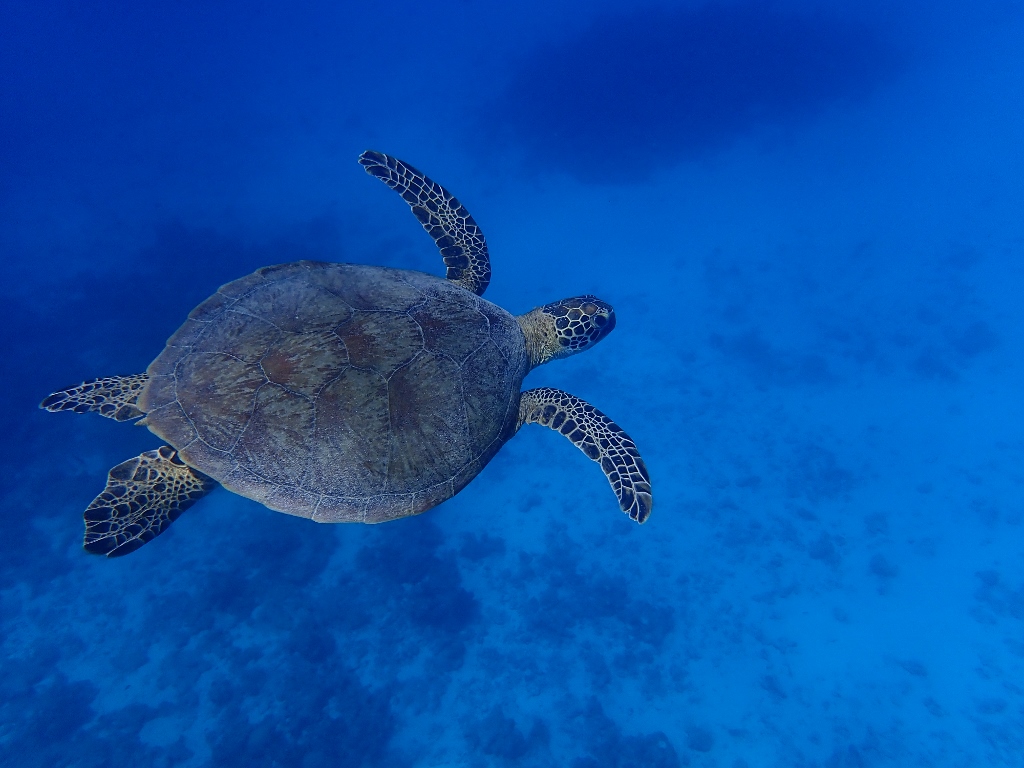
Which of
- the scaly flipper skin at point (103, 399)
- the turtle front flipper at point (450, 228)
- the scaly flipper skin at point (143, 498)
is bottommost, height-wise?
the scaly flipper skin at point (143, 498)

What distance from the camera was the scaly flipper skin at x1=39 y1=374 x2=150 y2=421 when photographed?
401 cm

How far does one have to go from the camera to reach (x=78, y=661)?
Answer: 7078mm

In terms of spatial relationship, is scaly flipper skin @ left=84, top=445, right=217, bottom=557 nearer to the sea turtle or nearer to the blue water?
the sea turtle

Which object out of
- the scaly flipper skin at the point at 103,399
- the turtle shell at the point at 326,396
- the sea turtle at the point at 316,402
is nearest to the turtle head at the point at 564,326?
the sea turtle at the point at 316,402

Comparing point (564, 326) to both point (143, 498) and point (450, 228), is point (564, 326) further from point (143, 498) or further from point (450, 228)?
point (143, 498)

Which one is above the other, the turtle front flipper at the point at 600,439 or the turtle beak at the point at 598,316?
the turtle beak at the point at 598,316

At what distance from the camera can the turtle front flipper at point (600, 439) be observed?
14.7 ft

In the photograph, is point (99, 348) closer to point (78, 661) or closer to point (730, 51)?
point (78, 661)

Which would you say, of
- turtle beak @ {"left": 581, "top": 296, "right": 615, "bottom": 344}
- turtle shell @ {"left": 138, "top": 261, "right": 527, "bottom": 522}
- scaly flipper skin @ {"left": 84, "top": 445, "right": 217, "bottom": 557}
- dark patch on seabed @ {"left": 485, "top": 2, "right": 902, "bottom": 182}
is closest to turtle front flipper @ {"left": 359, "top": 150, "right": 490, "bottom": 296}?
turtle beak @ {"left": 581, "top": 296, "right": 615, "bottom": 344}

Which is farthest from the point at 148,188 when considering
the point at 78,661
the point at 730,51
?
the point at 730,51

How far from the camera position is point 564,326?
17.6ft

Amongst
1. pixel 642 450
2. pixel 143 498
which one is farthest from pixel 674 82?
pixel 143 498

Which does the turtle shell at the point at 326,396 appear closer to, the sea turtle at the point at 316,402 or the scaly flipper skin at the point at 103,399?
the sea turtle at the point at 316,402

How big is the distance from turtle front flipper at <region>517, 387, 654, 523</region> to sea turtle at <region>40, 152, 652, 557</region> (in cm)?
4
